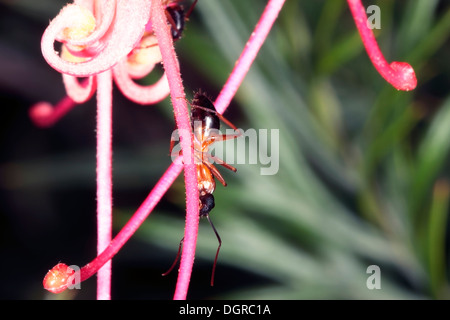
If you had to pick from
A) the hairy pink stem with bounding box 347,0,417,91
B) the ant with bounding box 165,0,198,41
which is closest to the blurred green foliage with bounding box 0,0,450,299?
the ant with bounding box 165,0,198,41

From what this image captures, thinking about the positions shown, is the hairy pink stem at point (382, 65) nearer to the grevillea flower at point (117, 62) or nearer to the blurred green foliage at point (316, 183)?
the grevillea flower at point (117, 62)

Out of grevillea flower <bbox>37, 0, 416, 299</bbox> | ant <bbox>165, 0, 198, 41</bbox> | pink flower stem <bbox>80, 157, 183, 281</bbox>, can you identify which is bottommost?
pink flower stem <bbox>80, 157, 183, 281</bbox>

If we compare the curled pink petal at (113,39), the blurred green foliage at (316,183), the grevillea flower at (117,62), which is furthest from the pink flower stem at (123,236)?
the blurred green foliage at (316,183)

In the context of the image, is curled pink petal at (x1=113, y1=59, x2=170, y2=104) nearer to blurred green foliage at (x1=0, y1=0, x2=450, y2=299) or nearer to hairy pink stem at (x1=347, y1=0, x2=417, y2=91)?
hairy pink stem at (x1=347, y1=0, x2=417, y2=91)

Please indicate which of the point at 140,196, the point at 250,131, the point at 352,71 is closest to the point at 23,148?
the point at 140,196

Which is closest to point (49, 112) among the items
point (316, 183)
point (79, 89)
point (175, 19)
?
point (79, 89)

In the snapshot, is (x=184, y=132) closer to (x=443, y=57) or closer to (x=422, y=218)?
(x=422, y=218)
